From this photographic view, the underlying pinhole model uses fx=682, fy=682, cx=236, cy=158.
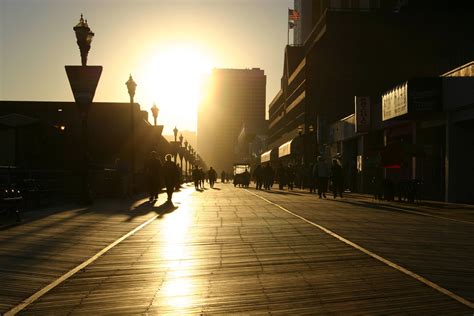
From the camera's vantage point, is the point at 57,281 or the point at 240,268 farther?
the point at 240,268

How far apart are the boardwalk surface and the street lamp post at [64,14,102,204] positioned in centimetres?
865

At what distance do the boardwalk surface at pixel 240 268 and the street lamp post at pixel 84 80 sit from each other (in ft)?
28.4

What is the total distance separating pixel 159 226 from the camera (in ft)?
50.4

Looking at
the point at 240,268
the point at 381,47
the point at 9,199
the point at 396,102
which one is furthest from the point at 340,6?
the point at 240,268

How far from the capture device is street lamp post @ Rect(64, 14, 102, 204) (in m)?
23.4

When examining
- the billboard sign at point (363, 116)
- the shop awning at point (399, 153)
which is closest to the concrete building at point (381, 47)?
the billboard sign at point (363, 116)

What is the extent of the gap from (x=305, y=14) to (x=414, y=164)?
97.9 metres

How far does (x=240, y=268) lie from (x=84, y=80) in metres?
16.3

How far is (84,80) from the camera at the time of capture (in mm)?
23500

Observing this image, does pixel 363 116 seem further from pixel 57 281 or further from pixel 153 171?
pixel 57 281

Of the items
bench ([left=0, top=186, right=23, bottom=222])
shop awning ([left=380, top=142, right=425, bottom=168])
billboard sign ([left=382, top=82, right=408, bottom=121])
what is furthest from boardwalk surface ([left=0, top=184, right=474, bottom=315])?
billboard sign ([left=382, top=82, right=408, bottom=121])

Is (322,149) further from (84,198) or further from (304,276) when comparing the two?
(304,276)

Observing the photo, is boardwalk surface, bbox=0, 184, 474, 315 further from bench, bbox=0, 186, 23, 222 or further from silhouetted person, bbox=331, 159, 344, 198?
silhouetted person, bbox=331, 159, 344, 198

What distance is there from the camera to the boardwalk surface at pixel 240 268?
20.9 feet
